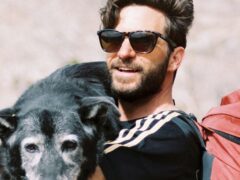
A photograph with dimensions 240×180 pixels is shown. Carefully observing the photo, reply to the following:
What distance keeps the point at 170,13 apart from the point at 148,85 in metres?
0.56

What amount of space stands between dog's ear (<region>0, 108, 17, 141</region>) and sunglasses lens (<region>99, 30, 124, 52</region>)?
0.83 meters

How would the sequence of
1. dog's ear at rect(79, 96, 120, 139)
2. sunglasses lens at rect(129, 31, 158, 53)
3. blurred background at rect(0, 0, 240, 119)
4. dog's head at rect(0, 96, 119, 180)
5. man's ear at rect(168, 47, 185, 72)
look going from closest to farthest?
dog's head at rect(0, 96, 119, 180) < sunglasses lens at rect(129, 31, 158, 53) < dog's ear at rect(79, 96, 120, 139) < man's ear at rect(168, 47, 185, 72) < blurred background at rect(0, 0, 240, 119)

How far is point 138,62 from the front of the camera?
16.6ft

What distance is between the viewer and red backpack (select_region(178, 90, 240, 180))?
4617 millimetres

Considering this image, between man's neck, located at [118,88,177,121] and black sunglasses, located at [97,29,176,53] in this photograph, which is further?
man's neck, located at [118,88,177,121]

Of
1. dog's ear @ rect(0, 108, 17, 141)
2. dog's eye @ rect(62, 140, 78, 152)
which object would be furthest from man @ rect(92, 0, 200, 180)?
dog's ear @ rect(0, 108, 17, 141)

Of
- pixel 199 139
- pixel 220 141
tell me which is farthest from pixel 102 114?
pixel 220 141

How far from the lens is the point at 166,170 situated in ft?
15.2

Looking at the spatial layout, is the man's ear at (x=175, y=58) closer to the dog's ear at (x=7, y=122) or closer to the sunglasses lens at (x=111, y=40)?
the sunglasses lens at (x=111, y=40)

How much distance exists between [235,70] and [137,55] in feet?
41.1

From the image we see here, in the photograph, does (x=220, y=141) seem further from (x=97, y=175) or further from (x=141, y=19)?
(x=141, y=19)

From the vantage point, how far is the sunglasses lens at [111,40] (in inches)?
200

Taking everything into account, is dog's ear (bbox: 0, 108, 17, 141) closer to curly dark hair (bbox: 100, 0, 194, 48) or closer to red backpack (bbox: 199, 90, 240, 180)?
curly dark hair (bbox: 100, 0, 194, 48)

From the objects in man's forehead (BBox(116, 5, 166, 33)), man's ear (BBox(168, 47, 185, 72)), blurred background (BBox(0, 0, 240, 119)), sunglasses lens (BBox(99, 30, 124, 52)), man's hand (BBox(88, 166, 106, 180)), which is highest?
man's forehead (BBox(116, 5, 166, 33))
